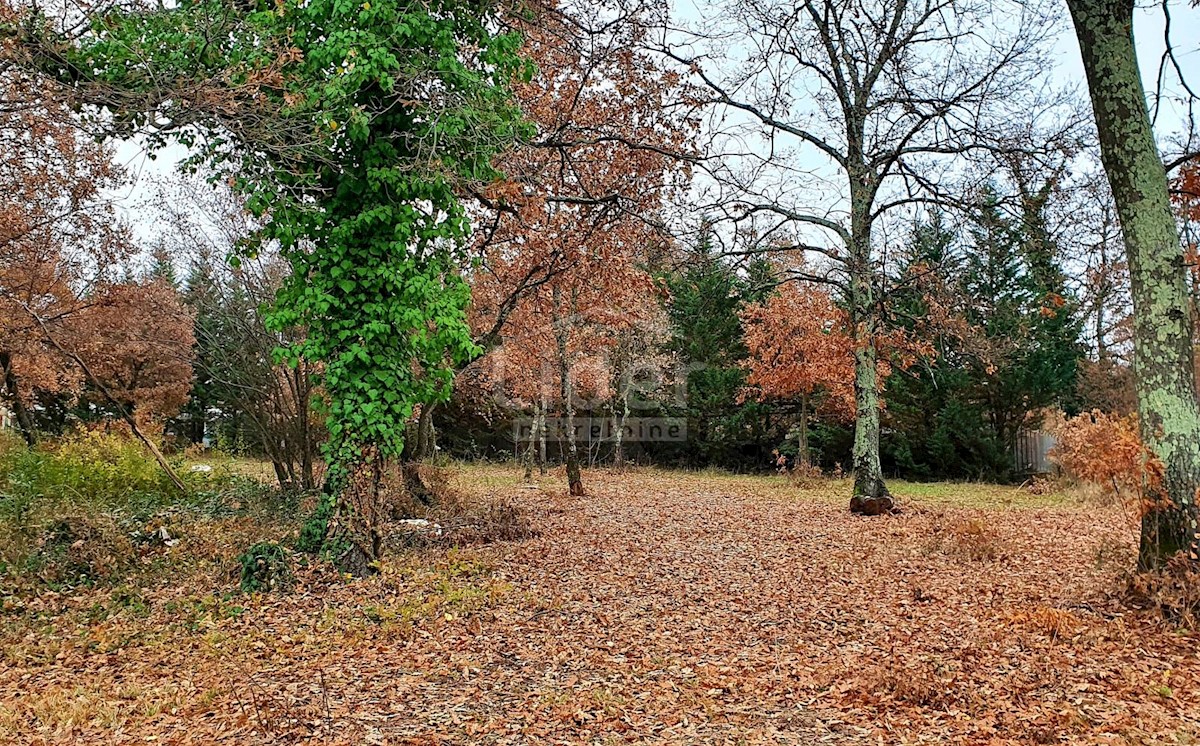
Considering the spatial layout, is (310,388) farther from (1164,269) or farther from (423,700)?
(1164,269)

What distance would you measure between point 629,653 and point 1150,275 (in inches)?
184

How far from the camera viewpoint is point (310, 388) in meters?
10.3

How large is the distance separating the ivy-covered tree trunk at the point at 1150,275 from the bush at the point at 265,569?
6.90 m

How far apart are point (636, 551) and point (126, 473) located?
649 cm

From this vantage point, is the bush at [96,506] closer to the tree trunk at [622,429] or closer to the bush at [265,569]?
the bush at [265,569]

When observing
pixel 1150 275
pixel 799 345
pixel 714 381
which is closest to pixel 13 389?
pixel 799 345

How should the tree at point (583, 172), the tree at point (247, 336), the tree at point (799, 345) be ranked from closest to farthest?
the tree at point (583, 172) < the tree at point (247, 336) < the tree at point (799, 345)

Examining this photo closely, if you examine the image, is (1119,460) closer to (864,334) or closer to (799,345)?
(864,334)

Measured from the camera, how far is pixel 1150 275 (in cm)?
538

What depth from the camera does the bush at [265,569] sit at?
653 centimetres

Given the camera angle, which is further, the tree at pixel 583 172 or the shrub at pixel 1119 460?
the tree at pixel 583 172

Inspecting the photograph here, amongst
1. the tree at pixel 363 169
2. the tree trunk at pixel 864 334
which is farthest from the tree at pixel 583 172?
the tree trunk at pixel 864 334

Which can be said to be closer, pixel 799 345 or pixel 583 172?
pixel 583 172

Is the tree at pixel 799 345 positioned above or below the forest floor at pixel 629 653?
above
